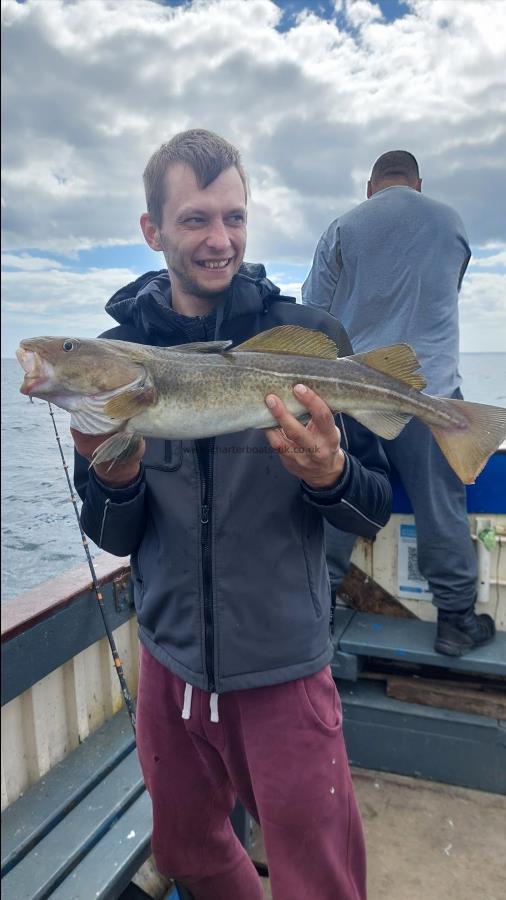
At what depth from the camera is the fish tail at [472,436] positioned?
→ 88.5 inches

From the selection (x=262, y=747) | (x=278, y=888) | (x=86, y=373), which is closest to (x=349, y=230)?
(x=86, y=373)

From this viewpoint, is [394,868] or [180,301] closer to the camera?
[180,301]

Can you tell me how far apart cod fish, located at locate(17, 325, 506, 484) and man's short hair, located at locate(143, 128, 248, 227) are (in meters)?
0.62

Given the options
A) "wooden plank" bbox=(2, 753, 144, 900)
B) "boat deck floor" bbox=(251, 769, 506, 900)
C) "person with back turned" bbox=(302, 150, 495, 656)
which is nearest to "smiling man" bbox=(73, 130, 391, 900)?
"wooden plank" bbox=(2, 753, 144, 900)

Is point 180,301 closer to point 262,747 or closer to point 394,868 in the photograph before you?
point 262,747

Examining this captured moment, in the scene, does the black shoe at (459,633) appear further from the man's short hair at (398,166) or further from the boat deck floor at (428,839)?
the man's short hair at (398,166)

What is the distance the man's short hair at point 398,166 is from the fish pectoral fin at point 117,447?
9.02ft

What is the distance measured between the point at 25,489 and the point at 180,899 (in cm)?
165

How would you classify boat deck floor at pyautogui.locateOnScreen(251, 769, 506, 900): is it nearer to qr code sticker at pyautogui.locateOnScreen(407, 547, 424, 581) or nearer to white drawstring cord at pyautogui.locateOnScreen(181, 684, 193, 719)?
qr code sticker at pyautogui.locateOnScreen(407, 547, 424, 581)

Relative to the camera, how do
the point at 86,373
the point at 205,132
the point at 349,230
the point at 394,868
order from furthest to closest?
the point at 349,230 < the point at 394,868 < the point at 205,132 < the point at 86,373

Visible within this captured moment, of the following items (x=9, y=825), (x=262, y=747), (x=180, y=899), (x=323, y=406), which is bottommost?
(x=180, y=899)

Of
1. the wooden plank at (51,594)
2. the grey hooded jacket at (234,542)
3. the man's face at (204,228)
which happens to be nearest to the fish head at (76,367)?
the grey hooded jacket at (234,542)

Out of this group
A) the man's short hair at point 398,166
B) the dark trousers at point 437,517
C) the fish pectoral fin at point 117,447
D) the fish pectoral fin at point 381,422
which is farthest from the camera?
the man's short hair at point 398,166

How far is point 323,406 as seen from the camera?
6.14 ft
